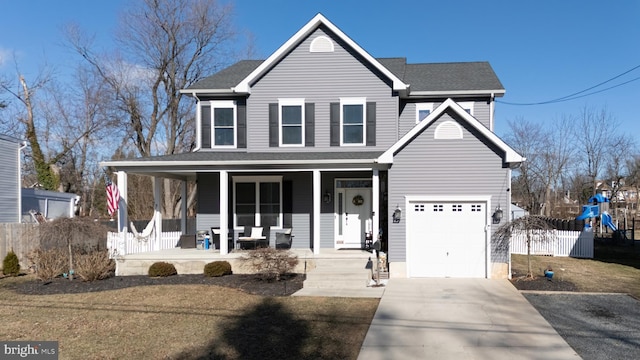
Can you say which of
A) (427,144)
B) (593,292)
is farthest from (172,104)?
(593,292)

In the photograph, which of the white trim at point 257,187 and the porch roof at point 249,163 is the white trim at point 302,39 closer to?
the porch roof at point 249,163

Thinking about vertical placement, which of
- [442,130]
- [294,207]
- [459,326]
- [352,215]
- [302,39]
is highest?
[302,39]

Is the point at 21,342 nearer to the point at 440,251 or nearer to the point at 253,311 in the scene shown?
the point at 253,311

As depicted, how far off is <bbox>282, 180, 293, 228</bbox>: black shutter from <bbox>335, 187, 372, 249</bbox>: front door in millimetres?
1671

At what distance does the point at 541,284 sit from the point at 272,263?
7302 millimetres

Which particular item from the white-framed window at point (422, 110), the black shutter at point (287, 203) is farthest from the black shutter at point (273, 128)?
the white-framed window at point (422, 110)

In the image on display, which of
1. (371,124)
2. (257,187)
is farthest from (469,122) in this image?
(257,187)

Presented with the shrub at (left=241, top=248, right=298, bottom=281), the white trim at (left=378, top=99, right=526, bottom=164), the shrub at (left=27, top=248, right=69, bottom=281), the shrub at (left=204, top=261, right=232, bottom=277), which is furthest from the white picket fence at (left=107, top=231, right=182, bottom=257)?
the white trim at (left=378, top=99, right=526, bottom=164)

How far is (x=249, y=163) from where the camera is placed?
1347 centimetres

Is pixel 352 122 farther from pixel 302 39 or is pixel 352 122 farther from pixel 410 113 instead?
pixel 302 39

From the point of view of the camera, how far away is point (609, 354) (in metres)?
6.44

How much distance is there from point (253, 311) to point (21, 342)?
404 centimetres

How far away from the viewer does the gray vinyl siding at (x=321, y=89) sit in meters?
15.0

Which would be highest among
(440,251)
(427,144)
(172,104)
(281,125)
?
(172,104)
